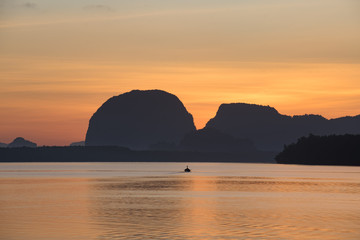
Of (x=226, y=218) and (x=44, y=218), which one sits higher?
(x=44, y=218)

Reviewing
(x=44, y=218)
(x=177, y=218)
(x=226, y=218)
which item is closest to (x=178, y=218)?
(x=177, y=218)

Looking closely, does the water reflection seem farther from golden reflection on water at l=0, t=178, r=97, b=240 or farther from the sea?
golden reflection on water at l=0, t=178, r=97, b=240

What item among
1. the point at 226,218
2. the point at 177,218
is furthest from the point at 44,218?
the point at 226,218

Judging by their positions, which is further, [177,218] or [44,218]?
[177,218]

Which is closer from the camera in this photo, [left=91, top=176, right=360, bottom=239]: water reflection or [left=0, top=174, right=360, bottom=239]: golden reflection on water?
[left=0, top=174, right=360, bottom=239]: golden reflection on water

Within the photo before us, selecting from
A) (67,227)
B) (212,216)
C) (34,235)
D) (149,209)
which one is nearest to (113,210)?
(149,209)

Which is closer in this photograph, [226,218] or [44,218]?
[44,218]

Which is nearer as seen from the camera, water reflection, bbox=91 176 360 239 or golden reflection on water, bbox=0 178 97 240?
golden reflection on water, bbox=0 178 97 240

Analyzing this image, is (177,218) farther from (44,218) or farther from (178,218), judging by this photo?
(44,218)

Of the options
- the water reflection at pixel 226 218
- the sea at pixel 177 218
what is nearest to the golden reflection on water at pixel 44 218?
the sea at pixel 177 218

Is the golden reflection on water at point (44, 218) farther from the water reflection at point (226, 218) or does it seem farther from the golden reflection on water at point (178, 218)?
the water reflection at point (226, 218)

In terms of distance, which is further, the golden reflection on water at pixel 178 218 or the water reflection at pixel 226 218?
the water reflection at pixel 226 218

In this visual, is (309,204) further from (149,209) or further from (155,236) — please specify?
(155,236)

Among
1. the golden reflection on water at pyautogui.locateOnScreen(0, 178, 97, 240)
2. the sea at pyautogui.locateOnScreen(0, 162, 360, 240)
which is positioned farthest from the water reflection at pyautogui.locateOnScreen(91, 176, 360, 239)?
the golden reflection on water at pyautogui.locateOnScreen(0, 178, 97, 240)
